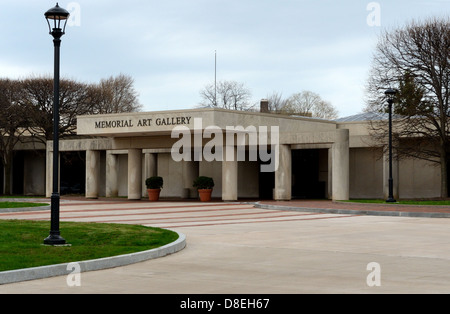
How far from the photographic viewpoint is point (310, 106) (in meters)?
92.4

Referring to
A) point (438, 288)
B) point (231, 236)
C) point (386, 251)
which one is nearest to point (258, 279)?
point (438, 288)

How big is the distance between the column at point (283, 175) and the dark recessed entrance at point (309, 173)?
8.39 m

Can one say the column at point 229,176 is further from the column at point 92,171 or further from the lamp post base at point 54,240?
the lamp post base at point 54,240

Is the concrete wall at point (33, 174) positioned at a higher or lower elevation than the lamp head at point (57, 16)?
lower

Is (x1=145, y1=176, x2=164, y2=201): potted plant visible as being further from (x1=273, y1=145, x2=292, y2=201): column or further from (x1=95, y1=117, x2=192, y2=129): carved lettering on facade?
(x1=273, y1=145, x2=292, y2=201): column

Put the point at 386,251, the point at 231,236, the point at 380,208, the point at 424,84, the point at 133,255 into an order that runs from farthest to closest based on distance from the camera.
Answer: the point at 424,84, the point at 380,208, the point at 231,236, the point at 386,251, the point at 133,255

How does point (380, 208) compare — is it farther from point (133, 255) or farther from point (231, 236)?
point (133, 255)

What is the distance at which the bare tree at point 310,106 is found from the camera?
9181 cm

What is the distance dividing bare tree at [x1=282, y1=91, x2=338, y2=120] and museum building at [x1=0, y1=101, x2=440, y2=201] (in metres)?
34.2

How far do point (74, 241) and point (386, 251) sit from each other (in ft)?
21.3

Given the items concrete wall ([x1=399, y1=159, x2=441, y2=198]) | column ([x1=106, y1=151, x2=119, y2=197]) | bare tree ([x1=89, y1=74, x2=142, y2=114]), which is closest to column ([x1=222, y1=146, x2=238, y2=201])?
concrete wall ([x1=399, y1=159, x2=441, y2=198])

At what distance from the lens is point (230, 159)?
40.5 metres

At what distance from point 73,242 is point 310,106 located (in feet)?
260

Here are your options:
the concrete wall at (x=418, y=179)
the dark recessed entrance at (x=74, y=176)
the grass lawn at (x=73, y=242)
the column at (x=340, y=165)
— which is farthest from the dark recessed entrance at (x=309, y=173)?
the grass lawn at (x=73, y=242)
